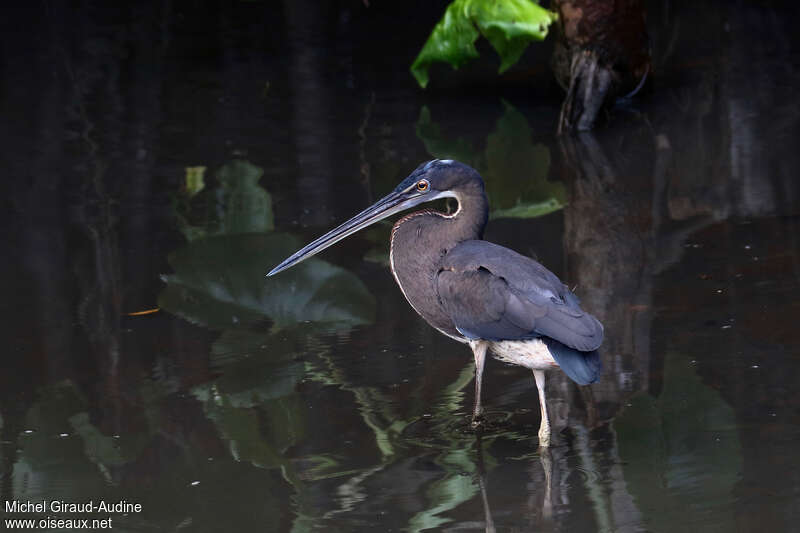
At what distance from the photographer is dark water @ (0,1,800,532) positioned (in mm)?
4395

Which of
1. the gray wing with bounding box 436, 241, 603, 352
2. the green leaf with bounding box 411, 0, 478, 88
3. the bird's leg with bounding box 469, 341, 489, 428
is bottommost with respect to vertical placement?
the bird's leg with bounding box 469, 341, 489, 428

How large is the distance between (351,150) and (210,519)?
5091 millimetres

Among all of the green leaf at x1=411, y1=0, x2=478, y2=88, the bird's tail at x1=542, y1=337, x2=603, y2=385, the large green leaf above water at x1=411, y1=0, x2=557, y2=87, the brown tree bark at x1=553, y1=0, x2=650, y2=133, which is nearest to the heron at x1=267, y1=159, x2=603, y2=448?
the bird's tail at x1=542, y1=337, x2=603, y2=385

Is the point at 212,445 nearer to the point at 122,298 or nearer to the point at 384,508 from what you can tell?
the point at 384,508

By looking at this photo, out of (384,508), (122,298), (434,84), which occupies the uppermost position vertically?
(434,84)

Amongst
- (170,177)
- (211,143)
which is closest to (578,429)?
(170,177)

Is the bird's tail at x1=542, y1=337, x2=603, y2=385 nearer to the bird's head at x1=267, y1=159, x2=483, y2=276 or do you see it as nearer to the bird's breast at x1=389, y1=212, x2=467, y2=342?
the bird's breast at x1=389, y1=212, x2=467, y2=342

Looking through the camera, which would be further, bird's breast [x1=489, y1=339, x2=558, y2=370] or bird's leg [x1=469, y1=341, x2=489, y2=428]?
bird's leg [x1=469, y1=341, x2=489, y2=428]

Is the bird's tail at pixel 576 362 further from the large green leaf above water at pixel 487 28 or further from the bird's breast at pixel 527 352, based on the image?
the large green leaf above water at pixel 487 28

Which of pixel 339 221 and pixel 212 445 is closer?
pixel 212 445

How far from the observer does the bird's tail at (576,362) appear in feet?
14.0

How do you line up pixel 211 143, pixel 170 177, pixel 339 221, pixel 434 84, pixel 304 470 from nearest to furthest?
pixel 304 470, pixel 339 221, pixel 170 177, pixel 211 143, pixel 434 84

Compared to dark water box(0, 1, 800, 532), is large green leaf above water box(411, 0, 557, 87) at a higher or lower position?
higher

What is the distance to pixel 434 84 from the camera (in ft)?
35.6
